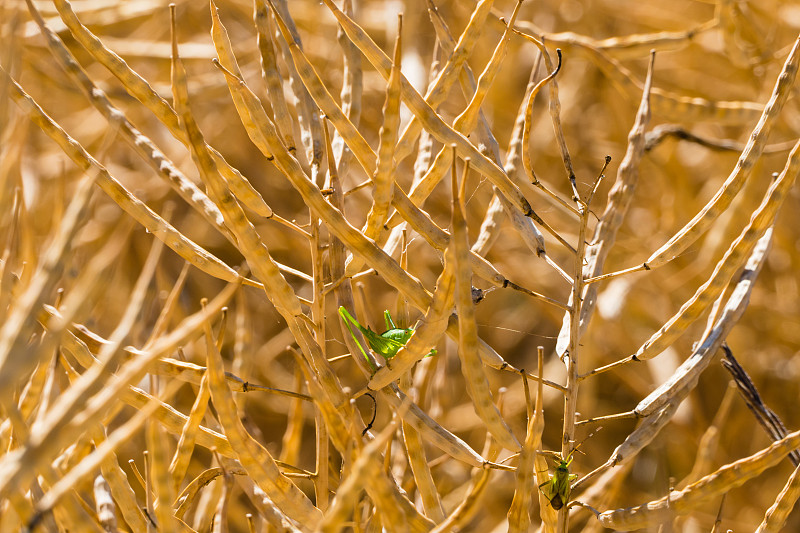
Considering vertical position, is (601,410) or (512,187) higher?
(512,187)

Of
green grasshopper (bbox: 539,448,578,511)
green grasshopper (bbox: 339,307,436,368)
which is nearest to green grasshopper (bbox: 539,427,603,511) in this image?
green grasshopper (bbox: 539,448,578,511)

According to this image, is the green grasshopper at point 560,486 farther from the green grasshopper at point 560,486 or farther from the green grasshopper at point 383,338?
the green grasshopper at point 383,338

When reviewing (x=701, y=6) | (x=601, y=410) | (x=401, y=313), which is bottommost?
(x=601, y=410)

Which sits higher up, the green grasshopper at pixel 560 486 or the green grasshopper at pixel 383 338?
the green grasshopper at pixel 383 338

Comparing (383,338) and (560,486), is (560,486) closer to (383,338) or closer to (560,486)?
(560,486)

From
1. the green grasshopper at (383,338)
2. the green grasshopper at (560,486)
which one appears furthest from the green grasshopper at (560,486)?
the green grasshopper at (383,338)

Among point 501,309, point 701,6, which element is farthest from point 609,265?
Result: point 701,6

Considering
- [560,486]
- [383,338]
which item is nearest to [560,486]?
[560,486]

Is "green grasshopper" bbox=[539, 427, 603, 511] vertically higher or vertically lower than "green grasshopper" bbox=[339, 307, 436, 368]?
lower

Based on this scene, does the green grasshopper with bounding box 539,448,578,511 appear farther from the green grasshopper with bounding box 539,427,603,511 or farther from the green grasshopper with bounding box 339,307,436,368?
the green grasshopper with bounding box 339,307,436,368

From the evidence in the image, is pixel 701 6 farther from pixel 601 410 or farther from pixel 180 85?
pixel 180 85

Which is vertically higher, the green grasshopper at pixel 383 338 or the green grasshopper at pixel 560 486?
the green grasshopper at pixel 383 338
